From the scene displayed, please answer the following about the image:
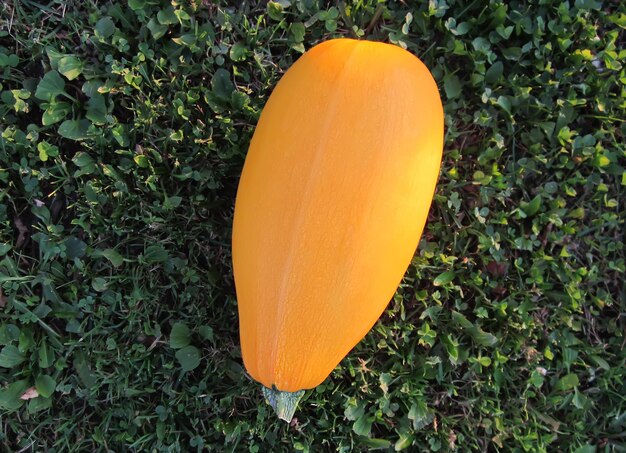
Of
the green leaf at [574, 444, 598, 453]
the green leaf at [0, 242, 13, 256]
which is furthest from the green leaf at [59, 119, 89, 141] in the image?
the green leaf at [574, 444, 598, 453]

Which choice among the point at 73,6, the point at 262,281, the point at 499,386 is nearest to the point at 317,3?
the point at 73,6

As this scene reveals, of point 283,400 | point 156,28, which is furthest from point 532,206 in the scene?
point 156,28

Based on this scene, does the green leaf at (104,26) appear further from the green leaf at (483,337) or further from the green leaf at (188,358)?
the green leaf at (483,337)

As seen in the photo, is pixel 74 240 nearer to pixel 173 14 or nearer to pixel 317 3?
pixel 173 14

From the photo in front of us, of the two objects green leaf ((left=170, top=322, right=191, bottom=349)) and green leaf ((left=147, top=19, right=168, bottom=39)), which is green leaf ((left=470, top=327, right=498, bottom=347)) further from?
green leaf ((left=147, top=19, right=168, bottom=39))

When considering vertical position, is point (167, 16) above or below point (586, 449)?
above

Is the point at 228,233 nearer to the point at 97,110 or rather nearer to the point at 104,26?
Answer: the point at 97,110
